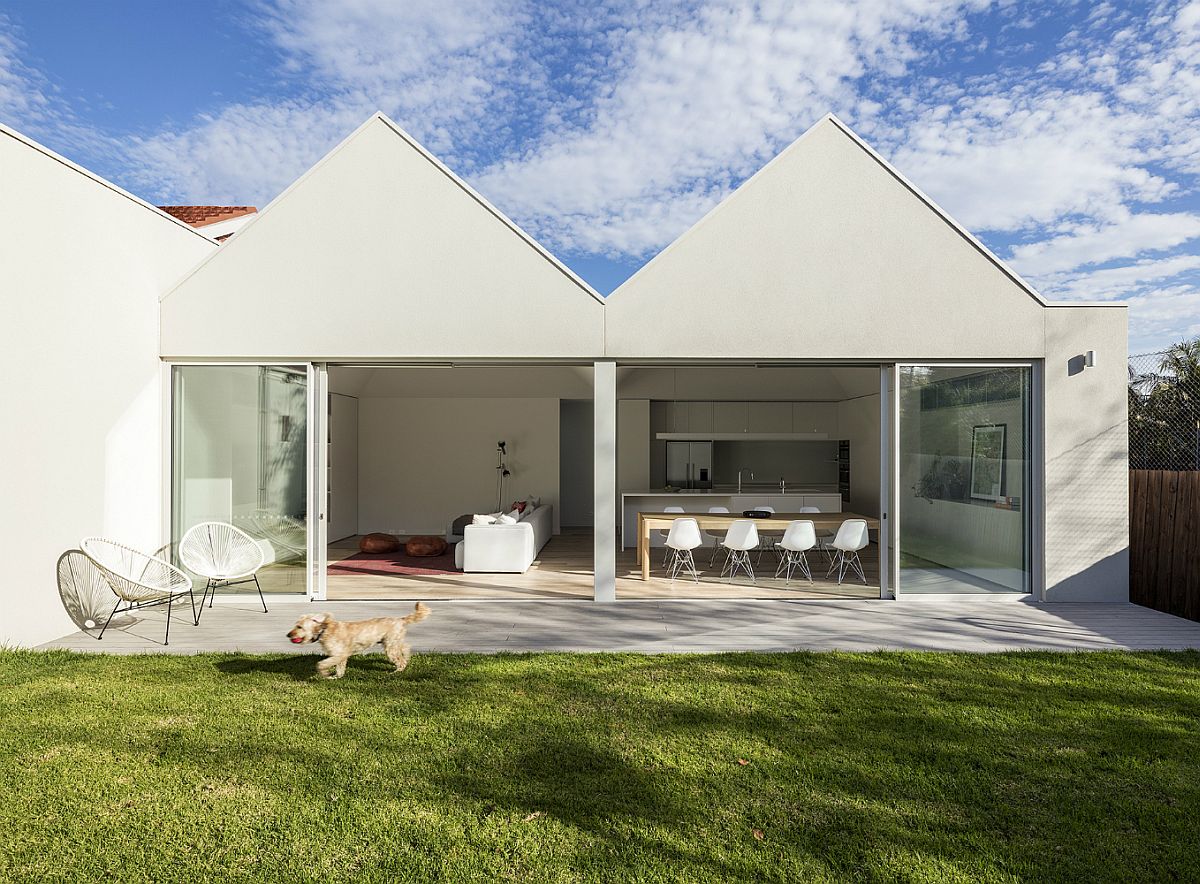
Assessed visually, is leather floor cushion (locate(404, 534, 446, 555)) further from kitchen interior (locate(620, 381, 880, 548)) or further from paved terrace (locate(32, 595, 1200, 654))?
paved terrace (locate(32, 595, 1200, 654))

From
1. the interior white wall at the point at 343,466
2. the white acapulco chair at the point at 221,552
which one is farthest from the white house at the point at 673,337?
the interior white wall at the point at 343,466

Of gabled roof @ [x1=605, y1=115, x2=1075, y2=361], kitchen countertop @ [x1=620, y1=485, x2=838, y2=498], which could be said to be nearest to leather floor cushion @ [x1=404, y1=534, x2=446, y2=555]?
kitchen countertop @ [x1=620, y1=485, x2=838, y2=498]

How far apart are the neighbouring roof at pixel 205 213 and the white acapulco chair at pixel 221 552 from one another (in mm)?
6612

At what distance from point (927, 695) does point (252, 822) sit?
12.6ft

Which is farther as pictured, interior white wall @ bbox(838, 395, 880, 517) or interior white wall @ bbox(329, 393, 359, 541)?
interior white wall @ bbox(329, 393, 359, 541)

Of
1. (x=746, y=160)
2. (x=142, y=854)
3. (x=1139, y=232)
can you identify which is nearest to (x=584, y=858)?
(x=142, y=854)

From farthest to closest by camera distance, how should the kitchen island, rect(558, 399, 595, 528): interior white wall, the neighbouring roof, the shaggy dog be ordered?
rect(558, 399, 595, 528): interior white wall, the neighbouring roof, the kitchen island, the shaggy dog

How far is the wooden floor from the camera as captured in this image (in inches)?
313

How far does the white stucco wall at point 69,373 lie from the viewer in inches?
219

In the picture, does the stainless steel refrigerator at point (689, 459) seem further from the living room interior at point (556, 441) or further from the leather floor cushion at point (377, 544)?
the leather floor cushion at point (377, 544)

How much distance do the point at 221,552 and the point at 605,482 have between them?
4014 mm

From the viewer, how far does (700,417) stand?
46.0ft

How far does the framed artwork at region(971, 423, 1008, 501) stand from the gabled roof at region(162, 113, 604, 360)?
409cm

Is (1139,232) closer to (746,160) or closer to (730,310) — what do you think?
(746,160)
